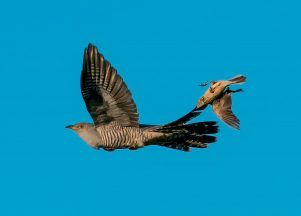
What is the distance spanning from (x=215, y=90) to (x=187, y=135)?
1021 millimetres

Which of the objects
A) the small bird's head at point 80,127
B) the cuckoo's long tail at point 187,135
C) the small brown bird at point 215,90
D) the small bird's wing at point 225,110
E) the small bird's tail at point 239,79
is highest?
the small bird's tail at point 239,79

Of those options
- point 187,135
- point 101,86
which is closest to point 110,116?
point 101,86

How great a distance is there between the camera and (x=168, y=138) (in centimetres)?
1298

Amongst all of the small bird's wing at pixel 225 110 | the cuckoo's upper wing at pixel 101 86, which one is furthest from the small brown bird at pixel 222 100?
Result: the cuckoo's upper wing at pixel 101 86

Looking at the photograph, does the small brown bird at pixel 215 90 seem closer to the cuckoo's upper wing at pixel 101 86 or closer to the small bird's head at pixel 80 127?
the cuckoo's upper wing at pixel 101 86

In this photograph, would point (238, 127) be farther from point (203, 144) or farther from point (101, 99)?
point (101, 99)

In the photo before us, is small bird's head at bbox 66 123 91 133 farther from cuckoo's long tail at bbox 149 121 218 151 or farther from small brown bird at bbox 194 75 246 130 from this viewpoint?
small brown bird at bbox 194 75 246 130

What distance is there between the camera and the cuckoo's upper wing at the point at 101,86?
12328 millimetres

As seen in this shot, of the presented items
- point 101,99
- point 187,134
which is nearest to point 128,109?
point 101,99

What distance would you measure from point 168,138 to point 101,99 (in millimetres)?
1327

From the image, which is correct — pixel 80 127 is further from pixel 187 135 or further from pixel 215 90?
pixel 215 90

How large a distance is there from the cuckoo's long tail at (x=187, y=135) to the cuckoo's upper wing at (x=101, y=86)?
2.58ft

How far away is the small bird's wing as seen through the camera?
41.5 ft

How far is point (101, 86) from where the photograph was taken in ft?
40.6
